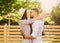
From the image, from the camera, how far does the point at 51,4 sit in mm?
14562

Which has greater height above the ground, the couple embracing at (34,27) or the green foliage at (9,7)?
the green foliage at (9,7)

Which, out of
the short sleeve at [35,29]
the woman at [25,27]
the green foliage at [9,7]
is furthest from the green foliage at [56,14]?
the short sleeve at [35,29]

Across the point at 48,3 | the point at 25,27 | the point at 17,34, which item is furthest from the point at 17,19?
the point at 25,27

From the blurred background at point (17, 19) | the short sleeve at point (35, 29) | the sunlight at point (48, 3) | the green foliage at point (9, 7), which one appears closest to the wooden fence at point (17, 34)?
the blurred background at point (17, 19)

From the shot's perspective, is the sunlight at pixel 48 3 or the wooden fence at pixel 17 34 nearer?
the wooden fence at pixel 17 34

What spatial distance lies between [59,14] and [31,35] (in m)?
11.8

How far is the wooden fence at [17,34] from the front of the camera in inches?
364

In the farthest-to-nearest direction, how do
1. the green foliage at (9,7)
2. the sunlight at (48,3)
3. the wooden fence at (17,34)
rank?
the sunlight at (48,3) < the green foliage at (9,7) < the wooden fence at (17,34)

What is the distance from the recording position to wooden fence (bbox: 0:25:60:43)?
30.4ft

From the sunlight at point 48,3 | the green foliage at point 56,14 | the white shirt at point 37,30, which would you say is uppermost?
the sunlight at point 48,3

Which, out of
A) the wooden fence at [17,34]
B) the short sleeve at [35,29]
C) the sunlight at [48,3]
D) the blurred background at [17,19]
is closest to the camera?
the short sleeve at [35,29]

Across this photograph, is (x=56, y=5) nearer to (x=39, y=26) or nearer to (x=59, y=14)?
(x=59, y=14)

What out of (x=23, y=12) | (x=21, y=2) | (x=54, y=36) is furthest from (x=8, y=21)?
(x=23, y=12)

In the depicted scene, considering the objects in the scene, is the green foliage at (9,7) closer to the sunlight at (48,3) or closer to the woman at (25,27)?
the sunlight at (48,3)
